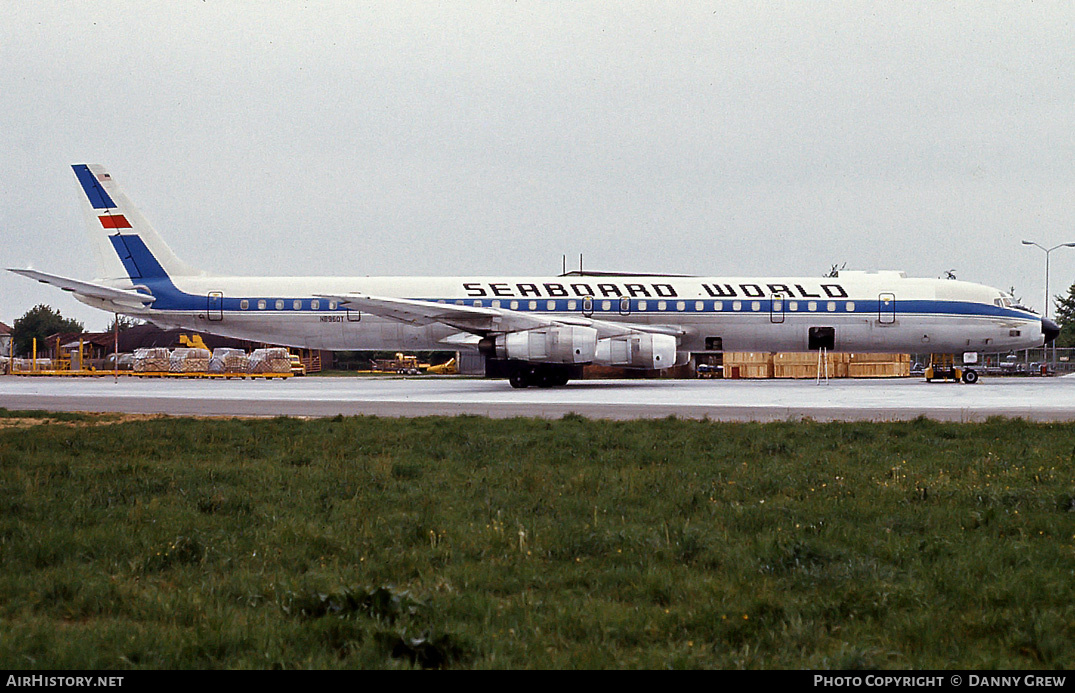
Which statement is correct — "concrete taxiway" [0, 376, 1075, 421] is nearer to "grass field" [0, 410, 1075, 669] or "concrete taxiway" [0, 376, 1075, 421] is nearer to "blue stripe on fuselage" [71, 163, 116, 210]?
"grass field" [0, 410, 1075, 669]

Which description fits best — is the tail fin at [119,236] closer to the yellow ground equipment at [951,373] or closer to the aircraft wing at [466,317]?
the aircraft wing at [466,317]

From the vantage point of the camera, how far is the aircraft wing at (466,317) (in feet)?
87.4

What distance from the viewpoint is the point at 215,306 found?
31.0 m

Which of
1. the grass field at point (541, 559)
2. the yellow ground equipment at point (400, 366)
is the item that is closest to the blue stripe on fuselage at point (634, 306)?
the grass field at point (541, 559)

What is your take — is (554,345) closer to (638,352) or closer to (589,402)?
(638,352)

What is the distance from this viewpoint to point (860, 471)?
30.3 ft

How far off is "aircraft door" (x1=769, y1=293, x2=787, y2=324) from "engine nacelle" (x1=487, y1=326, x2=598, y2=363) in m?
6.80

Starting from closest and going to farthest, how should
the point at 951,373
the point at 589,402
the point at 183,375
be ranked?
the point at 589,402 < the point at 951,373 < the point at 183,375

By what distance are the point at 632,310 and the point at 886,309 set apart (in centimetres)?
887

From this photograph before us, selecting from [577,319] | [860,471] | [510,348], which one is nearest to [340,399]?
[510,348]

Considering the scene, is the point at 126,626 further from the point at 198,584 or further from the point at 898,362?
the point at 898,362

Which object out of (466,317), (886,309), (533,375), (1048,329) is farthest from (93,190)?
(1048,329)

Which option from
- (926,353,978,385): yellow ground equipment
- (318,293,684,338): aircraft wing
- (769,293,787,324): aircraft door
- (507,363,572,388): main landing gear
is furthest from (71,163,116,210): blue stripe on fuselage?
(926,353,978,385): yellow ground equipment
